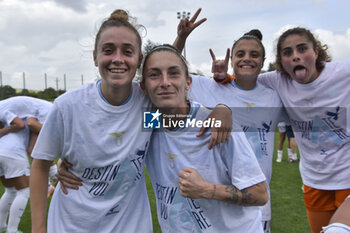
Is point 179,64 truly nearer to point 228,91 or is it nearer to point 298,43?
point 228,91

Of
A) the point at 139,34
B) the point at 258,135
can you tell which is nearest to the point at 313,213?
the point at 258,135

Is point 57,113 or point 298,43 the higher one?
point 298,43

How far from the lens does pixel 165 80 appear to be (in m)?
1.80

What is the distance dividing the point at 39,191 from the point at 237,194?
127cm

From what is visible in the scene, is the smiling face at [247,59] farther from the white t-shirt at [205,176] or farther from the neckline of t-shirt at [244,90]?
the white t-shirt at [205,176]

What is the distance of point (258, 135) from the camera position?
8.58 feet

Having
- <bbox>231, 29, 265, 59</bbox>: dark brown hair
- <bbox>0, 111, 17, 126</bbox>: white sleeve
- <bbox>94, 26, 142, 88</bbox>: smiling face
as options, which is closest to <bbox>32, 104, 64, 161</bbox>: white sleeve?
<bbox>94, 26, 142, 88</bbox>: smiling face

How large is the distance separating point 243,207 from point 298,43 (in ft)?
5.47

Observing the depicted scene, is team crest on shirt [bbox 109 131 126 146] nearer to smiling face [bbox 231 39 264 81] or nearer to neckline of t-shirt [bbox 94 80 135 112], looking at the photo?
neckline of t-shirt [bbox 94 80 135 112]

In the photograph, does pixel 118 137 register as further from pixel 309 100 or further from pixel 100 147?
pixel 309 100

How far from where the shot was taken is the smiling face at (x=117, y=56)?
1826 millimetres

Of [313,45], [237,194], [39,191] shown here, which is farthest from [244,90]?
[39,191]

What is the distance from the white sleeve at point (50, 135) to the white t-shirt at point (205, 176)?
68 centimetres

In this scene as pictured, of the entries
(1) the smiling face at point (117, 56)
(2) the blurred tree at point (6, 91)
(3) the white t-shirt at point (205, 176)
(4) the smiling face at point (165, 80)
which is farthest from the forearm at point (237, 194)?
(2) the blurred tree at point (6, 91)
